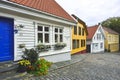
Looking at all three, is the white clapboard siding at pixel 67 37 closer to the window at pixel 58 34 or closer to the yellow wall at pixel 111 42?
the window at pixel 58 34

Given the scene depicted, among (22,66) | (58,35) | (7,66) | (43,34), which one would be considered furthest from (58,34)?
(7,66)

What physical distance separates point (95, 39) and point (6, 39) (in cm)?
2813

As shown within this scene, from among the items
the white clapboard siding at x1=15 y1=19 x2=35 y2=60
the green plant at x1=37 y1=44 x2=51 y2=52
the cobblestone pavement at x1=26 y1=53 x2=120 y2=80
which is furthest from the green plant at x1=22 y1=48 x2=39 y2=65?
the green plant at x1=37 y1=44 x2=51 y2=52

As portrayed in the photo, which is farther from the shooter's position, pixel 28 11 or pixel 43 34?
pixel 43 34

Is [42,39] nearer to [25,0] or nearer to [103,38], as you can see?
[25,0]

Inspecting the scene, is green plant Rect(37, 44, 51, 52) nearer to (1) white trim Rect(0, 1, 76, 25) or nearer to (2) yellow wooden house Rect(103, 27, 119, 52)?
(1) white trim Rect(0, 1, 76, 25)

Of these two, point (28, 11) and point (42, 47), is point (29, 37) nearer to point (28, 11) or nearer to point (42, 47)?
point (42, 47)

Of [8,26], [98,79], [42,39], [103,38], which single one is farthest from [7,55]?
[103,38]

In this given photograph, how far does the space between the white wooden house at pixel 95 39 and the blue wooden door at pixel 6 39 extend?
25.0m

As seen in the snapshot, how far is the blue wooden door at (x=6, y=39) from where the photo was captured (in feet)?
24.9

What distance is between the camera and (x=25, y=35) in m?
8.76

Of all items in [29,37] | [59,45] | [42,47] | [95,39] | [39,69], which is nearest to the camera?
[39,69]

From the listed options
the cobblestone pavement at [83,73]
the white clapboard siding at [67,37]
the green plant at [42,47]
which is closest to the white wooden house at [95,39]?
the white clapboard siding at [67,37]

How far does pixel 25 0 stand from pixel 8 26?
2.18m
